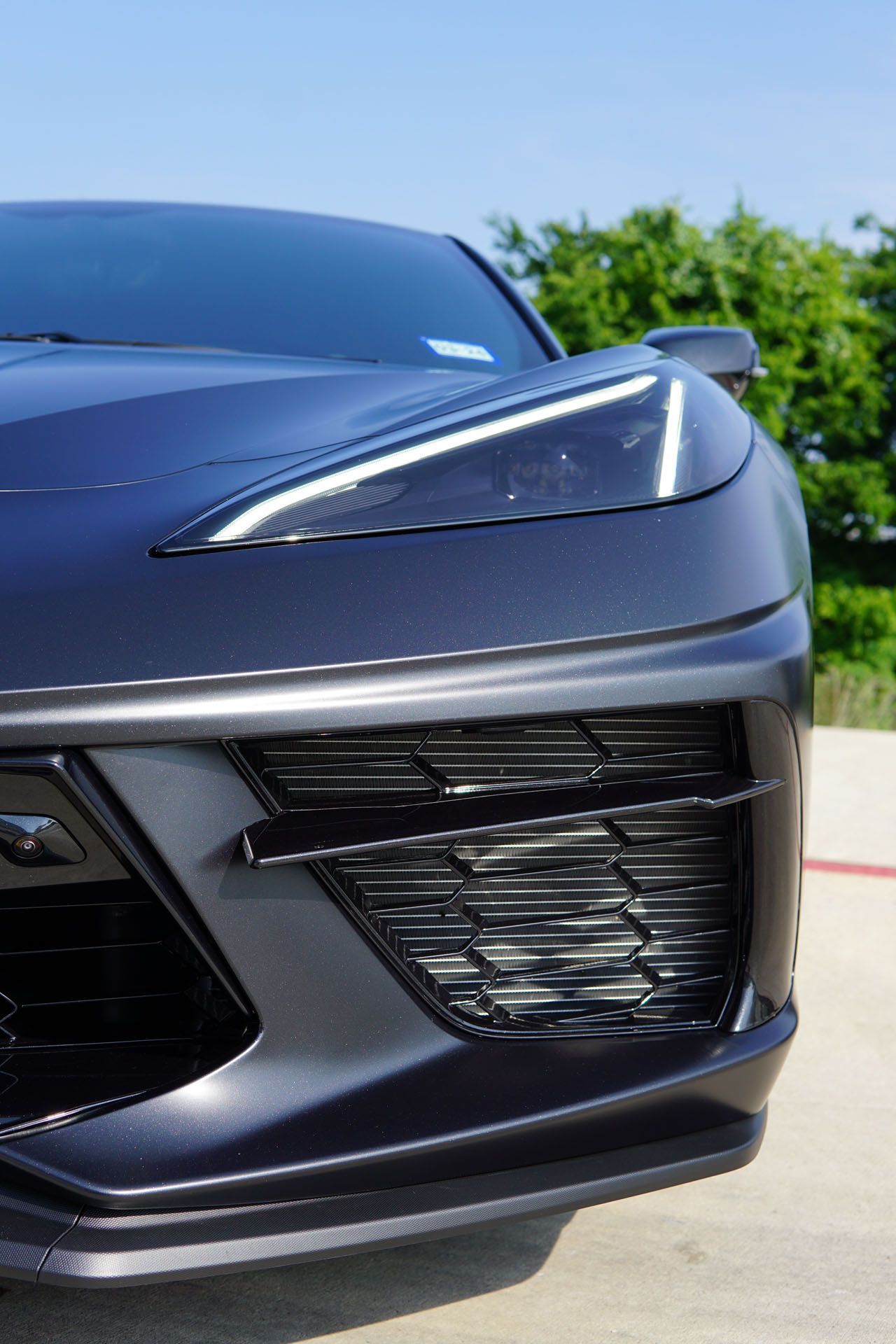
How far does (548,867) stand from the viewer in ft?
3.77

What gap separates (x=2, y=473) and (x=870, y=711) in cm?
710

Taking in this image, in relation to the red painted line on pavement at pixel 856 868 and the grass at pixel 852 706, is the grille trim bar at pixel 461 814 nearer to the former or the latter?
the red painted line on pavement at pixel 856 868

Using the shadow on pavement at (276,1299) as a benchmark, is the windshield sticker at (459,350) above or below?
above

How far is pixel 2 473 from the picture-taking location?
4.04 ft

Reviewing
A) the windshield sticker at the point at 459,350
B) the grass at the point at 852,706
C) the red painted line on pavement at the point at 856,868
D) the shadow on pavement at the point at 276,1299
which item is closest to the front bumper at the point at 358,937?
the shadow on pavement at the point at 276,1299

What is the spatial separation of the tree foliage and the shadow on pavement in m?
19.7

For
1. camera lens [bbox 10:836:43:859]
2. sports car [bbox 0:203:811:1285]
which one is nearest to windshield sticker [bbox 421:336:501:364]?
sports car [bbox 0:203:811:1285]

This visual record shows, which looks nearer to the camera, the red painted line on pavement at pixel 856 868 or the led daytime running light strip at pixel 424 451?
the led daytime running light strip at pixel 424 451

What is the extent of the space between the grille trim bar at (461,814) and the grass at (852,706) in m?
6.33

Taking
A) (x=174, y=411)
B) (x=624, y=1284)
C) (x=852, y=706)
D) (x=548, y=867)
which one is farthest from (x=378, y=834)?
(x=852, y=706)

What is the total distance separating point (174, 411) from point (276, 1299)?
1.01 meters

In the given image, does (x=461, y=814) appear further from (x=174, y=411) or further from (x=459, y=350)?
(x=459, y=350)

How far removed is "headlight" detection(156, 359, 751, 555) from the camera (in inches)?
45.5

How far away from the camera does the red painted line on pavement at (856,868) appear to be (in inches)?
123
